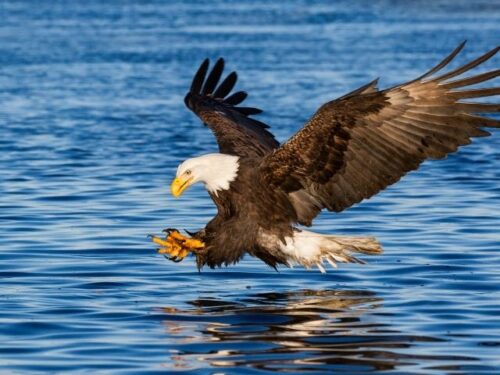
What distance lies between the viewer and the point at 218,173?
7.30 metres

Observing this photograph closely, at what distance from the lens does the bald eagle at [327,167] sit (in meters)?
6.86

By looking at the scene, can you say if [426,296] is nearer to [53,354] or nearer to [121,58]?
[53,354]

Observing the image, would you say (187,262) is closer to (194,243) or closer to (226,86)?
(194,243)

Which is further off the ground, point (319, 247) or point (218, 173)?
point (218, 173)

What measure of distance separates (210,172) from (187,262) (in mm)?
1331

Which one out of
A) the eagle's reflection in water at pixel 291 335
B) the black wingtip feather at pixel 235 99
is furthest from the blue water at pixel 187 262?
the black wingtip feather at pixel 235 99

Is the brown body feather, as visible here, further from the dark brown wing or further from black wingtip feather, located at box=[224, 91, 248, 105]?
black wingtip feather, located at box=[224, 91, 248, 105]

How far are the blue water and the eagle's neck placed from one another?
640mm

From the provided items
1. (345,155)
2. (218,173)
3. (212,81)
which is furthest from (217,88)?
(345,155)

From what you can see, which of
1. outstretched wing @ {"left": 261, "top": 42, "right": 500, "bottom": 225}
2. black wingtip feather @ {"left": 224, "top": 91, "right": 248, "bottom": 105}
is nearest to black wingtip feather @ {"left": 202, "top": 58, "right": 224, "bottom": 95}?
black wingtip feather @ {"left": 224, "top": 91, "right": 248, "bottom": 105}

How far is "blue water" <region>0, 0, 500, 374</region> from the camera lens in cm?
605

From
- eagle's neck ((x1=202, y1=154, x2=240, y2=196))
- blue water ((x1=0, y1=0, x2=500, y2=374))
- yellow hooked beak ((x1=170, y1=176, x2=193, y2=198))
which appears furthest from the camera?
eagle's neck ((x1=202, y1=154, x2=240, y2=196))

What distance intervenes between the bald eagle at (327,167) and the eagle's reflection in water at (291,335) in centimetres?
30

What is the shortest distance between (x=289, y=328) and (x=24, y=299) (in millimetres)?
1549
